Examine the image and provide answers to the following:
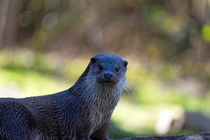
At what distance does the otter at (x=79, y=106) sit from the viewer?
2.60 m

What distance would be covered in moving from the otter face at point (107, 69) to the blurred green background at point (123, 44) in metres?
4.01

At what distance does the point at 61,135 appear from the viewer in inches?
108

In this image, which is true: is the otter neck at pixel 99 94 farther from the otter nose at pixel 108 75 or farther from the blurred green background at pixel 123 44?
the blurred green background at pixel 123 44

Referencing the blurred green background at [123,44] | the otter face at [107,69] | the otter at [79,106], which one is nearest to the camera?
the otter at [79,106]

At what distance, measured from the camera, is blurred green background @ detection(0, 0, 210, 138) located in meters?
7.81

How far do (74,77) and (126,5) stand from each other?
4120 millimetres

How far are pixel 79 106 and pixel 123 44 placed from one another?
8457mm

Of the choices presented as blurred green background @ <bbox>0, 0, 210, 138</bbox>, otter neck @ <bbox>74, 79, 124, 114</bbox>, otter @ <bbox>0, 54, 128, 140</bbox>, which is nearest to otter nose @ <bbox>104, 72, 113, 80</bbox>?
otter @ <bbox>0, 54, 128, 140</bbox>

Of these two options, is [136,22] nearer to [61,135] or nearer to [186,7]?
[186,7]

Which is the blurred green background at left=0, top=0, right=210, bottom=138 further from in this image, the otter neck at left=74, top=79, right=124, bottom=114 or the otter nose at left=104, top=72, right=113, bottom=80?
the otter nose at left=104, top=72, right=113, bottom=80

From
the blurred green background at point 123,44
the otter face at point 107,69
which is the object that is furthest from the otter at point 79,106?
the blurred green background at point 123,44

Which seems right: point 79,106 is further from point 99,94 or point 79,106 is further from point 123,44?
point 123,44

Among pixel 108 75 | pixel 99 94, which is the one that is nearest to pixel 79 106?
pixel 99 94

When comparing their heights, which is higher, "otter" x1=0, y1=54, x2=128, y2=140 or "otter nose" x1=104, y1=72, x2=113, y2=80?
"otter nose" x1=104, y1=72, x2=113, y2=80
